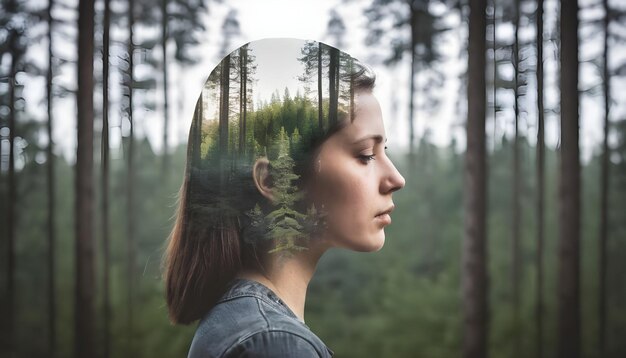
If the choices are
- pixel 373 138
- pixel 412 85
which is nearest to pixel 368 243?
pixel 373 138

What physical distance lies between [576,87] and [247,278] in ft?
13.2

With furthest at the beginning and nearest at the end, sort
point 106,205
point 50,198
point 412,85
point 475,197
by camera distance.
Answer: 1. point 412,85
2. point 50,198
3. point 106,205
4. point 475,197

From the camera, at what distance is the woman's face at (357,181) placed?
82 centimetres

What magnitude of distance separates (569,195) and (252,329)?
4.20m

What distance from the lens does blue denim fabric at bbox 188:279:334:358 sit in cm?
69

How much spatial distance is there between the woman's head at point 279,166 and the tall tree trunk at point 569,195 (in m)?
3.79

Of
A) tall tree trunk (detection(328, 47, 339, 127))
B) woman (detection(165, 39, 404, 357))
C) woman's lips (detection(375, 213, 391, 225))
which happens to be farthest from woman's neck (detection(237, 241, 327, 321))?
tall tree trunk (detection(328, 47, 339, 127))

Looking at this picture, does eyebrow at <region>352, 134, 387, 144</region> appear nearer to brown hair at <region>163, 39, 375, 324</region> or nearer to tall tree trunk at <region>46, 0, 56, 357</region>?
brown hair at <region>163, 39, 375, 324</region>

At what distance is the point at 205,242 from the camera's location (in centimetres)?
85

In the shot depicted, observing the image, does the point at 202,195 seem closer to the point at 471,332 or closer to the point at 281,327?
the point at 281,327

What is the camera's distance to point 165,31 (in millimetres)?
6145

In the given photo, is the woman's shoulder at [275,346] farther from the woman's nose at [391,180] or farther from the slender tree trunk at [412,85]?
the slender tree trunk at [412,85]

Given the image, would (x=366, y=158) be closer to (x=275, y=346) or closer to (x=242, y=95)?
(x=242, y=95)
